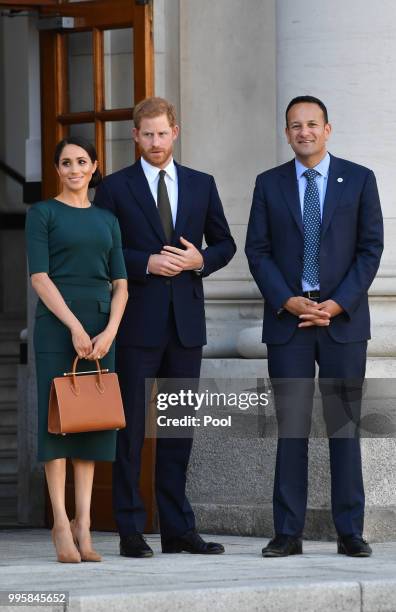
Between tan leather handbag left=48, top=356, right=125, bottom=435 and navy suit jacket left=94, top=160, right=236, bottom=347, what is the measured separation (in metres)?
0.41

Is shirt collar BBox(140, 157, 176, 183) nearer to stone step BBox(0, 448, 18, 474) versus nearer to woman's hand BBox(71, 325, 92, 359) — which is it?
woman's hand BBox(71, 325, 92, 359)

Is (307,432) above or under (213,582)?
above

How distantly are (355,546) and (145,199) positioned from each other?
1672mm

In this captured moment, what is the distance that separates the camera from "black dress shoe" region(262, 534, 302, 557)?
7.14 meters

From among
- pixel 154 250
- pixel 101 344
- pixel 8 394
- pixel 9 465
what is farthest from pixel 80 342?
pixel 8 394

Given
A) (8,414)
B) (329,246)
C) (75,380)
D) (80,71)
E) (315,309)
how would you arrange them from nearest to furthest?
(75,380), (315,309), (329,246), (80,71), (8,414)

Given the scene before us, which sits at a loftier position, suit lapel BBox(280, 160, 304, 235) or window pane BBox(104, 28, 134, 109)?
window pane BBox(104, 28, 134, 109)

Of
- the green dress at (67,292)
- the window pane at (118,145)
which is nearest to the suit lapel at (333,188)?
the green dress at (67,292)

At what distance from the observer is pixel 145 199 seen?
7320 mm

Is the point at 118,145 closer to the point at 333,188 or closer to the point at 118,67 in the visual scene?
the point at 118,67

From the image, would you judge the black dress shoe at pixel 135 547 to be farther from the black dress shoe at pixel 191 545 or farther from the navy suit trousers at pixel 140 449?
the black dress shoe at pixel 191 545

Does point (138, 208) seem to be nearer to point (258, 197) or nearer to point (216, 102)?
point (258, 197)

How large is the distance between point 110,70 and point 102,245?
2.25 meters

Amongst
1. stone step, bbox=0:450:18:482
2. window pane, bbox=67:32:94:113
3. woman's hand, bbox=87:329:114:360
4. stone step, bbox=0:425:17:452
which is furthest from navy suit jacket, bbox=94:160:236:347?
stone step, bbox=0:425:17:452
